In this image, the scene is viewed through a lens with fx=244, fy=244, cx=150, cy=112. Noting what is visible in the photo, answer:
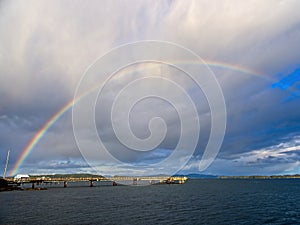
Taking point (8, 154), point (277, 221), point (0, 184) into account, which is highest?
point (8, 154)

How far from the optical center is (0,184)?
135 meters

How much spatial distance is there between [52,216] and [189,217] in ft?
99.8

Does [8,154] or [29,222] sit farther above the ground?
[8,154]

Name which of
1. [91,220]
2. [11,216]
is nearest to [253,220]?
[91,220]

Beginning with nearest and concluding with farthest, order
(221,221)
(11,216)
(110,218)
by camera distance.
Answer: (221,221) → (110,218) → (11,216)

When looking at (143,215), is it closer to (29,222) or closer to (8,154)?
(29,222)

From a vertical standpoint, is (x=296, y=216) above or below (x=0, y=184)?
below

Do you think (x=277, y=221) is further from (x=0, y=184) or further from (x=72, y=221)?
(x=0, y=184)

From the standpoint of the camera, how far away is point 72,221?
48281 millimetres

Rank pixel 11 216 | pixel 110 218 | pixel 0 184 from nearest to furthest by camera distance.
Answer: pixel 110 218, pixel 11 216, pixel 0 184

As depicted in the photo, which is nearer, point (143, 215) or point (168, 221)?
point (168, 221)

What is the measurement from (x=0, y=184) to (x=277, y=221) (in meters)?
139

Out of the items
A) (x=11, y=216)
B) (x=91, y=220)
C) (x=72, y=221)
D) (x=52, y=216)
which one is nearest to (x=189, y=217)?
(x=91, y=220)

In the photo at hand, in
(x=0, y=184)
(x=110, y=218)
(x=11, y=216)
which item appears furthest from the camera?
(x=0, y=184)
